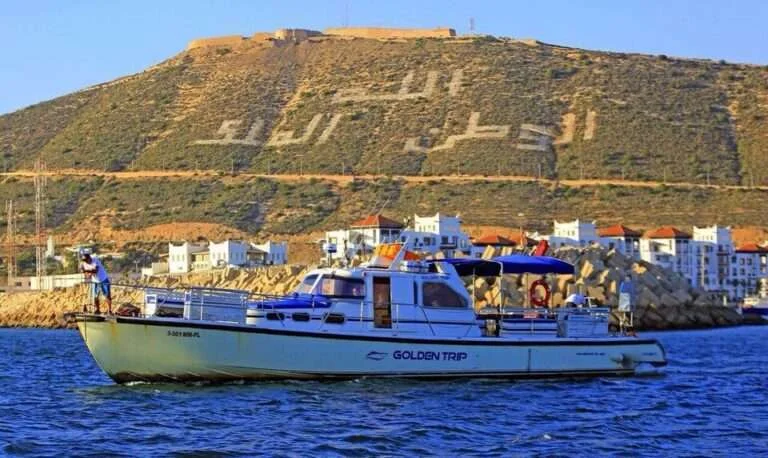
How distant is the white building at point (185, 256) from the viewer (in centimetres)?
10219

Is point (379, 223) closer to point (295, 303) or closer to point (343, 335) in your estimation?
point (295, 303)

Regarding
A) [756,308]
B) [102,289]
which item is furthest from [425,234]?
[102,289]

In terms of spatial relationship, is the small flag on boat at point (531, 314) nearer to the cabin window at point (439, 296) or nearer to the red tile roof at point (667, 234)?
the cabin window at point (439, 296)

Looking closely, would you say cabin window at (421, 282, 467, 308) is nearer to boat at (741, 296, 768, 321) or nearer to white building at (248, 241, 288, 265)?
boat at (741, 296, 768, 321)

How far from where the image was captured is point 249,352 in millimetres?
29719

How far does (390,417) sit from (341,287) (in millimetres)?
6021

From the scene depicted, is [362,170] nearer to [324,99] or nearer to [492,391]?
[324,99]

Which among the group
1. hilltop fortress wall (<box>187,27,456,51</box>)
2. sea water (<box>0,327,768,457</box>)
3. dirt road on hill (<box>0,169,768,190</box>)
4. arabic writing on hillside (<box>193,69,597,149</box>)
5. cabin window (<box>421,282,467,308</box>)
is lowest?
sea water (<box>0,327,768,457</box>)

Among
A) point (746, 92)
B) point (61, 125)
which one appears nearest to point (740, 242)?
point (746, 92)

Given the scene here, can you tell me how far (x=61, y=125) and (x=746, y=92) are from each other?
73.4 metres

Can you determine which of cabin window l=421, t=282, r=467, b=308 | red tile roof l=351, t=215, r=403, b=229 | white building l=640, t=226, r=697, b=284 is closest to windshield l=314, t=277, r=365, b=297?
cabin window l=421, t=282, r=467, b=308

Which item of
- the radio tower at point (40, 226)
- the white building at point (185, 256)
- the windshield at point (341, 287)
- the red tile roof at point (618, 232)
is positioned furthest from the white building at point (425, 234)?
the windshield at point (341, 287)

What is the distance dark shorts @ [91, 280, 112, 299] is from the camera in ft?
99.9

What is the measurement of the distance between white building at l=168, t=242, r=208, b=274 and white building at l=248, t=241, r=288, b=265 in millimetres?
3554
